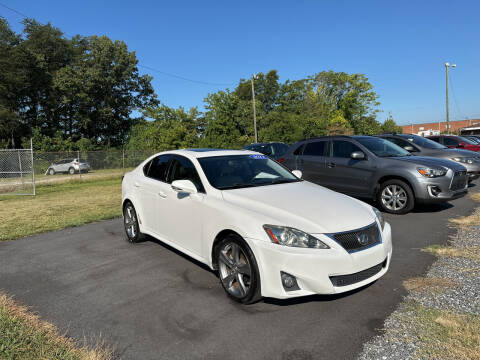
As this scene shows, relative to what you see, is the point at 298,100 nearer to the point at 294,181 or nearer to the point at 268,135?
the point at 268,135

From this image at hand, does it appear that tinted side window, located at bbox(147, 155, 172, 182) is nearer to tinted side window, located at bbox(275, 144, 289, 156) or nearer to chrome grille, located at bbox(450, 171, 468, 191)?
chrome grille, located at bbox(450, 171, 468, 191)

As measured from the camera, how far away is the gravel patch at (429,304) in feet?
8.22

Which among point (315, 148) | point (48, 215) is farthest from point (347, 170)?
point (48, 215)

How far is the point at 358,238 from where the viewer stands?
3.08 metres

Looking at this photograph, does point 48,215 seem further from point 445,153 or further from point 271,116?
point 271,116

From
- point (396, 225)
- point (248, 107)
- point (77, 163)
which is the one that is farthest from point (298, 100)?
point (396, 225)

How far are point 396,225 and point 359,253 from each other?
3.62 metres

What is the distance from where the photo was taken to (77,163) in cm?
2019

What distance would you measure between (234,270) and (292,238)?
748 mm

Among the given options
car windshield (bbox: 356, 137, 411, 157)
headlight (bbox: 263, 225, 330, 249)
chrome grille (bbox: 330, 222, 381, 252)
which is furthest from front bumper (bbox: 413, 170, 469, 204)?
headlight (bbox: 263, 225, 330, 249)

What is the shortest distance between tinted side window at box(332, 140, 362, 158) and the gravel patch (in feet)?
11.5

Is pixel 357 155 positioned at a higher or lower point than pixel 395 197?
higher

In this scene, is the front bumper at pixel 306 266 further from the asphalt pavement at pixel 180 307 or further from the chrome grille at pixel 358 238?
the asphalt pavement at pixel 180 307

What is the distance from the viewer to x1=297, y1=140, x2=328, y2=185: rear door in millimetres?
8234
